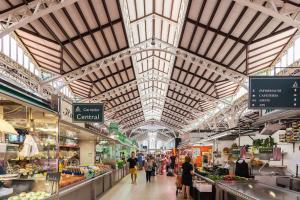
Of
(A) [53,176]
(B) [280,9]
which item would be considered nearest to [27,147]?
(A) [53,176]

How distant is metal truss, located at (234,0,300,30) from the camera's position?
9.74m

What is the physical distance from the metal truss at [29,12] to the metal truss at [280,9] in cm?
495

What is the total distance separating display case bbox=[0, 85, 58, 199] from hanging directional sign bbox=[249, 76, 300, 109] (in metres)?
4.30

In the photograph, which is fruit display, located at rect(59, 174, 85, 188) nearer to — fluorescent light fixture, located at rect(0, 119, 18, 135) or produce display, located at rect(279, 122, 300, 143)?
fluorescent light fixture, located at rect(0, 119, 18, 135)

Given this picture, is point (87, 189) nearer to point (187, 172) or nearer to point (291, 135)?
point (187, 172)

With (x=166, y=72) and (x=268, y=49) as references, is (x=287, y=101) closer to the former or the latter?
(x=268, y=49)

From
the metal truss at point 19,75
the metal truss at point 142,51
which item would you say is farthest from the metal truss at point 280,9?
the metal truss at point 19,75

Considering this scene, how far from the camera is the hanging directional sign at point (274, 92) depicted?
7320 mm

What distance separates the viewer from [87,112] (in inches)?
414

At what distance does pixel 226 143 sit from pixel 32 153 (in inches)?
433

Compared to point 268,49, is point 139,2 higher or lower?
higher

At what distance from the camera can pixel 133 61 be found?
2044 centimetres

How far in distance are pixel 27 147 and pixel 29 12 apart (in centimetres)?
632

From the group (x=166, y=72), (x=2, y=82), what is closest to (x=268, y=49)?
(x=166, y=72)
